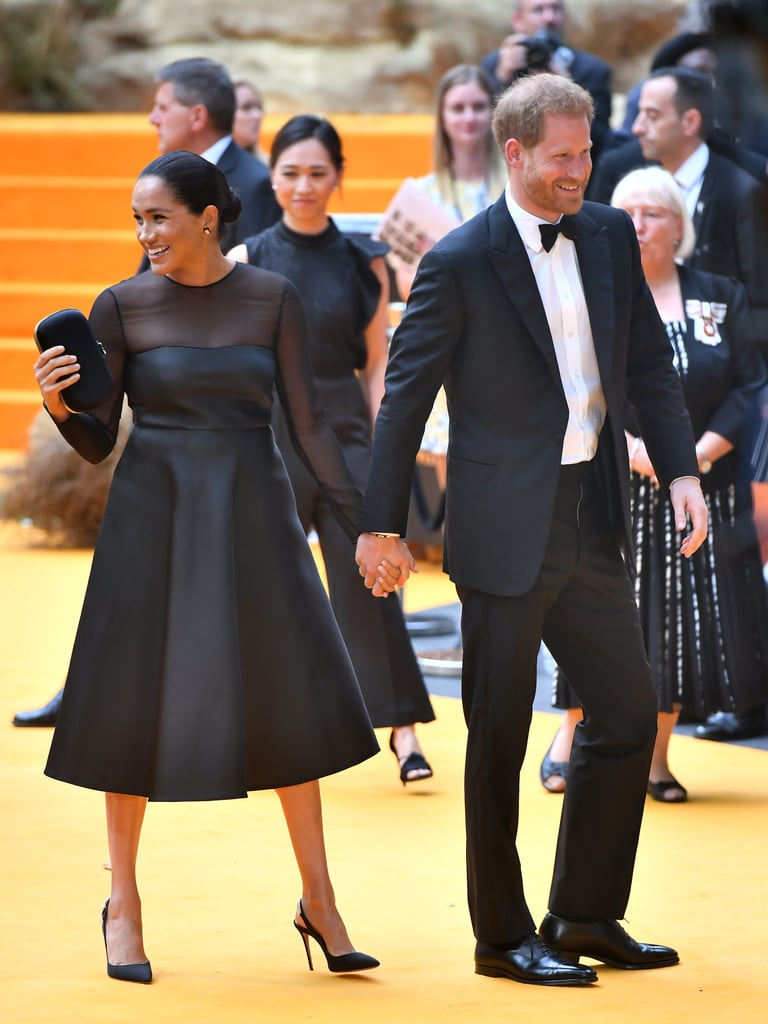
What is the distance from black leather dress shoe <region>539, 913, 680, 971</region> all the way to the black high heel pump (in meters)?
0.34

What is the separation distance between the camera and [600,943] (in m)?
2.90

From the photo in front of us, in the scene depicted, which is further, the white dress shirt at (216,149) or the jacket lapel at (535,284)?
the white dress shirt at (216,149)

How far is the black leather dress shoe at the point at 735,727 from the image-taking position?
4973 millimetres

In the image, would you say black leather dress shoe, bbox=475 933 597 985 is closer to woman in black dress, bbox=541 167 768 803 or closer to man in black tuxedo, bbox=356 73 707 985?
man in black tuxedo, bbox=356 73 707 985

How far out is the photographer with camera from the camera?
6414mm

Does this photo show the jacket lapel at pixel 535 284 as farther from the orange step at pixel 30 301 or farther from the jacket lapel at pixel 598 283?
the orange step at pixel 30 301

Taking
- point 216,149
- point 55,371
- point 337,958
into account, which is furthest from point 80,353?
point 216,149

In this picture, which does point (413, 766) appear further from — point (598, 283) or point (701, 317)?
point (598, 283)

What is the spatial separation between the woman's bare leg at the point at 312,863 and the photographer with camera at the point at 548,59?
370 cm

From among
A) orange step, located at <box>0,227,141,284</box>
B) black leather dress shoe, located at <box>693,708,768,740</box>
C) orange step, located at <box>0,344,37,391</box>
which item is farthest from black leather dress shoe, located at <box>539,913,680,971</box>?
orange step, located at <box>0,227,141,284</box>

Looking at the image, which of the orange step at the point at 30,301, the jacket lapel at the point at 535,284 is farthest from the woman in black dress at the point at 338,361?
the orange step at the point at 30,301

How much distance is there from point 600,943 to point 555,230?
1.32 metres

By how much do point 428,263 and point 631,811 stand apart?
3.51 ft

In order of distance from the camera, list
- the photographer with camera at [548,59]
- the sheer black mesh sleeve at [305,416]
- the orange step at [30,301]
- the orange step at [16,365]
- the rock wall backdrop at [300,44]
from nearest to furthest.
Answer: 1. the sheer black mesh sleeve at [305,416]
2. the photographer with camera at [548,59]
3. the orange step at [16,365]
4. the orange step at [30,301]
5. the rock wall backdrop at [300,44]
